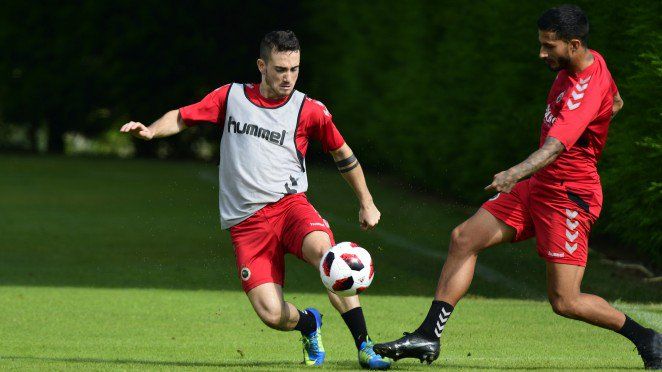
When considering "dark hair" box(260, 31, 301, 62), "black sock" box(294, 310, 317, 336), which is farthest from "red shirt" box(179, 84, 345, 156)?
"black sock" box(294, 310, 317, 336)

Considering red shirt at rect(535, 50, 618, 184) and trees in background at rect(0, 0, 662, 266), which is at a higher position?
red shirt at rect(535, 50, 618, 184)

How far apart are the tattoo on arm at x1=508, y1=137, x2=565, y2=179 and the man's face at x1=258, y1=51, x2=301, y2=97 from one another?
1476 millimetres

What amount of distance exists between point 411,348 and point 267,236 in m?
1.07

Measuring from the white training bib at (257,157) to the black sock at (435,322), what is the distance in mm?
1074

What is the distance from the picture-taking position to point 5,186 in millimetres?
25859

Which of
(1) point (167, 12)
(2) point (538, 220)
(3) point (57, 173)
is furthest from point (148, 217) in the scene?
(1) point (167, 12)

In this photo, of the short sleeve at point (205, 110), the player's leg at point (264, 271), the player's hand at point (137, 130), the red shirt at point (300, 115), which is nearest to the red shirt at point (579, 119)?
the red shirt at point (300, 115)

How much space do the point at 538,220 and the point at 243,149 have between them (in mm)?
1765

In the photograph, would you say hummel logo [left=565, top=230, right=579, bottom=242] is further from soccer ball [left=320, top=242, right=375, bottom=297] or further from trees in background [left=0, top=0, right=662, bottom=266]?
trees in background [left=0, top=0, right=662, bottom=266]

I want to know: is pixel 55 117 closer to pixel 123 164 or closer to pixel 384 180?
pixel 123 164

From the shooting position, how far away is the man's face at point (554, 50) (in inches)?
298

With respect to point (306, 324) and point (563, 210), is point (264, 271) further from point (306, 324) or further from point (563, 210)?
point (563, 210)

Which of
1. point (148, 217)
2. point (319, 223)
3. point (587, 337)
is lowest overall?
point (148, 217)

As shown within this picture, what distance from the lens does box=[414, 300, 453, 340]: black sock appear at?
7.80m
